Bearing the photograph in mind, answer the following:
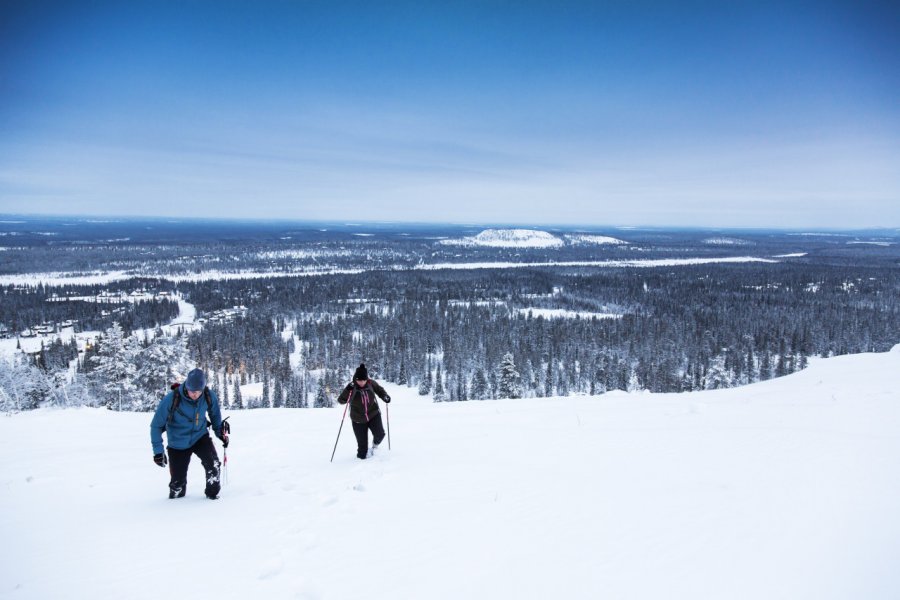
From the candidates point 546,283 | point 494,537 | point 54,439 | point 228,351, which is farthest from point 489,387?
point 546,283

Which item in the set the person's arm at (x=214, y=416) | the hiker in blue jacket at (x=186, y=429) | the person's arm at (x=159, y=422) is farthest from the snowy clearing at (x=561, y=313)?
the person's arm at (x=159, y=422)

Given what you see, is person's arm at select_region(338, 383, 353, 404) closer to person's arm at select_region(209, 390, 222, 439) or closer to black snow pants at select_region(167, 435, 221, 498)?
person's arm at select_region(209, 390, 222, 439)

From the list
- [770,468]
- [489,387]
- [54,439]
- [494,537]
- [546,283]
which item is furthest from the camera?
[546,283]

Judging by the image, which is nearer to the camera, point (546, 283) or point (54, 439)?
point (54, 439)

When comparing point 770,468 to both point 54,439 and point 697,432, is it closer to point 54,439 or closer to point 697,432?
point 697,432

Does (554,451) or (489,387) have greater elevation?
(554,451)

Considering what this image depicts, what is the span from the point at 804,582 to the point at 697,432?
18.4 ft

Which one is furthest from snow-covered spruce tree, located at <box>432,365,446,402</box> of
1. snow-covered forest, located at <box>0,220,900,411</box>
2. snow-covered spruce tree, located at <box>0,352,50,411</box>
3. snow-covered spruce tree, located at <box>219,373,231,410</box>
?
snow-covered spruce tree, located at <box>0,352,50,411</box>

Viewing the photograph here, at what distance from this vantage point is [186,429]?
7.30 meters

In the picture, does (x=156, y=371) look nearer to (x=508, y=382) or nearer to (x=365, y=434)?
(x=508, y=382)

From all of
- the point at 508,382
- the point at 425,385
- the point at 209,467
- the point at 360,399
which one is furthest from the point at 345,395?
the point at 425,385

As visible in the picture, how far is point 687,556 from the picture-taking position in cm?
485

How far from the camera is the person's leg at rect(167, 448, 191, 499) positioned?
7.33 metres

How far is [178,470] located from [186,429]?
771mm
